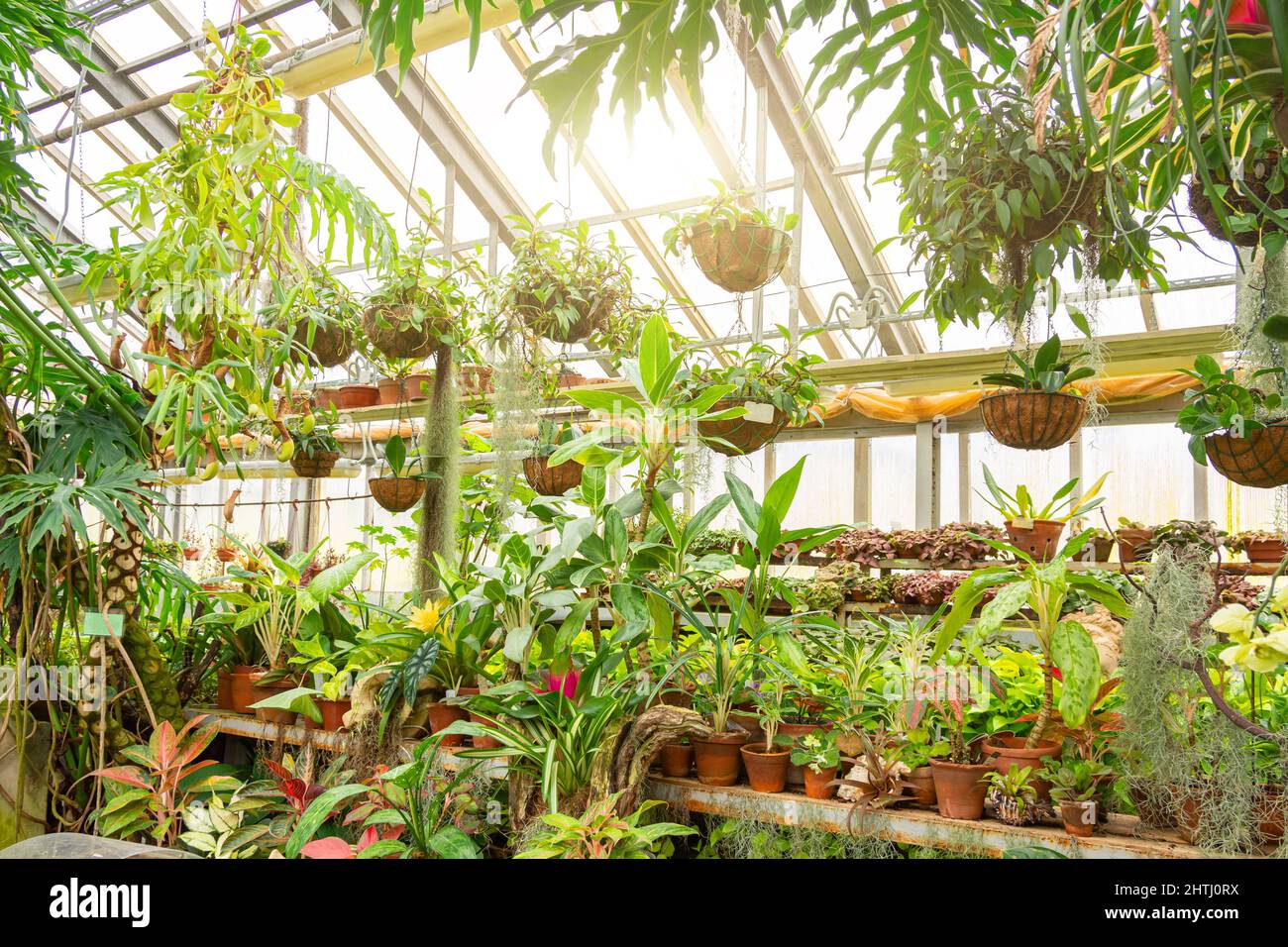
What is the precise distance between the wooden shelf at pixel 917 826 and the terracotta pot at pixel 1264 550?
2706 mm

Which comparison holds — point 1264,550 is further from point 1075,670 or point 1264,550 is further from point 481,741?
point 481,741

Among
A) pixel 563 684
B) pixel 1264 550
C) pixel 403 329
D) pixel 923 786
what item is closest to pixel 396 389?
pixel 403 329

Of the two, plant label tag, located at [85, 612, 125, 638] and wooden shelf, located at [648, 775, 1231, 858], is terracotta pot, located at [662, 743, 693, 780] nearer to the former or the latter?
wooden shelf, located at [648, 775, 1231, 858]

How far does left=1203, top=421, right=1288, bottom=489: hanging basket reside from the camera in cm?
196

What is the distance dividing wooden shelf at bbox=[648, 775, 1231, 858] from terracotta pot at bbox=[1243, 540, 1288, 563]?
8.88 ft

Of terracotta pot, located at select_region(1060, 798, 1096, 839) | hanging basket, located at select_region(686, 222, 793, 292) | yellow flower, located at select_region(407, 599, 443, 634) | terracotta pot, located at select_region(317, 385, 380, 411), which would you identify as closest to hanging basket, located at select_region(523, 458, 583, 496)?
yellow flower, located at select_region(407, 599, 443, 634)

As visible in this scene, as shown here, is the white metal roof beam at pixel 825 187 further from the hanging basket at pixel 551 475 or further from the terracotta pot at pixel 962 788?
the terracotta pot at pixel 962 788

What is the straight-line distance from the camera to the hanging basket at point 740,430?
2.53 meters

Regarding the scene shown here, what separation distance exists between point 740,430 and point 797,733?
86 centimetres

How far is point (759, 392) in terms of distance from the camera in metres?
2.55

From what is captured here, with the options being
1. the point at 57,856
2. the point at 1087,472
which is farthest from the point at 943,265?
the point at 1087,472

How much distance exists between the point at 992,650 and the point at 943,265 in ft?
3.15

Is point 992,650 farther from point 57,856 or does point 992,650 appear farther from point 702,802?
point 57,856

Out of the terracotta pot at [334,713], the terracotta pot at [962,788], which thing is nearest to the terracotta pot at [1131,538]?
the terracotta pot at [962,788]
